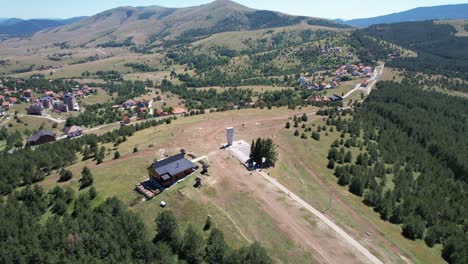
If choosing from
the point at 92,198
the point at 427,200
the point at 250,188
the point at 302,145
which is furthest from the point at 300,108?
the point at 92,198

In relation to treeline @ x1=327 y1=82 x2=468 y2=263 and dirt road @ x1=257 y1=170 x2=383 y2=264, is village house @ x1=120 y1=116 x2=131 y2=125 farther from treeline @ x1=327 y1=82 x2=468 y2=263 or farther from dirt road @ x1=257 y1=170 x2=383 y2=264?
dirt road @ x1=257 y1=170 x2=383 y2=264

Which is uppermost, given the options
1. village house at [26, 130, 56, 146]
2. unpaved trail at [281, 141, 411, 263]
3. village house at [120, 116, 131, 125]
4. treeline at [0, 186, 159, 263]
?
treeline at [0, 186, 159, 263]

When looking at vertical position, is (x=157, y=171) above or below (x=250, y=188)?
above

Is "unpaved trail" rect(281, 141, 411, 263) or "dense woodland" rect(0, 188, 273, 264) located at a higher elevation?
"dense woodland" rect(0, 188, 273, 264)

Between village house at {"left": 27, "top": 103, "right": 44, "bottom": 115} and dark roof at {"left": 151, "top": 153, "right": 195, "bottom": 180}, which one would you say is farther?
village house at {"left": 27, "top": 103, "right": 44, "bottom": 115}

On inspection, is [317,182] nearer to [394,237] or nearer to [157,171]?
[394,237]

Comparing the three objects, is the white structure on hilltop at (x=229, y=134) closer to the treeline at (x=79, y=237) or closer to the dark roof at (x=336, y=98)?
the treeline at (x=79, y=237)

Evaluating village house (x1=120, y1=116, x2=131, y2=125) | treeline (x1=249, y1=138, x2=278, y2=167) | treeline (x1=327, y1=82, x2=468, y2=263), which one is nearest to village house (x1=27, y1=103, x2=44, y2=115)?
village house (x1=120, y1=116, x2=131, y2=125)

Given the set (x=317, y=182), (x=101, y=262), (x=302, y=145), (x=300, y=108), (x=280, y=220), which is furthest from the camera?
(x=300, y=108)

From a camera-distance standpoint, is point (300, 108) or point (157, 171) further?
point (300, 108)
